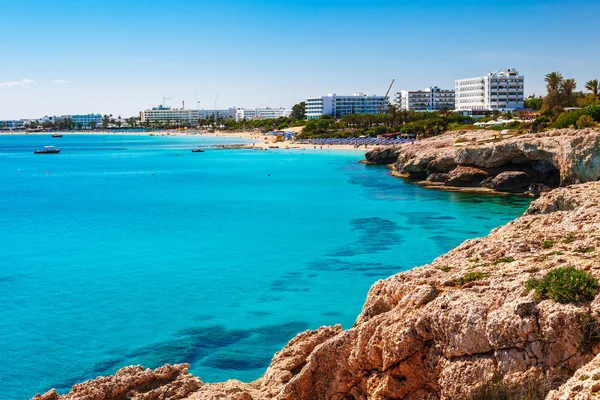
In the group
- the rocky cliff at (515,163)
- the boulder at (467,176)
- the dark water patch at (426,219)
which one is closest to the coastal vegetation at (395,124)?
the rocky cliff at (515,163)

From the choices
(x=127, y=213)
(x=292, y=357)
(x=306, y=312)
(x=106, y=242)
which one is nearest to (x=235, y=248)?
(x=106, y=242)

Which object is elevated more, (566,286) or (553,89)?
Answer: (553,89)

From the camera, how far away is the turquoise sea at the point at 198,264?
21.5 metres

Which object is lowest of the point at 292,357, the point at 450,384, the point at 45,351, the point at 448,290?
the point at 45,351

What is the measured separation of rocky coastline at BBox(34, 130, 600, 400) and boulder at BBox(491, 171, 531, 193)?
144 feet

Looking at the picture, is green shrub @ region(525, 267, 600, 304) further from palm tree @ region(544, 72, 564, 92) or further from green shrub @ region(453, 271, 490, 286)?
palm tree @ region(544, 72, 564, 92)

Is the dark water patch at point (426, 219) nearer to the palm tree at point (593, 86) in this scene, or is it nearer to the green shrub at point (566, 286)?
the green shrub at point (566, 286)

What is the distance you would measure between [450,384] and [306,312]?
1532 centimetres

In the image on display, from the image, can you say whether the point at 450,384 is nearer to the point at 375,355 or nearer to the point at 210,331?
the point at 375,355

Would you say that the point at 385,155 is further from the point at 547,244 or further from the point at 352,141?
the point at 547,244

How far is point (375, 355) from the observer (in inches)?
436

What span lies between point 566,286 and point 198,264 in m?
26.9

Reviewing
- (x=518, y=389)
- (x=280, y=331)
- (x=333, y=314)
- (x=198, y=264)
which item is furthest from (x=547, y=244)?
(x=198, y=264)

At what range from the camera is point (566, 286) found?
31.5 feet
